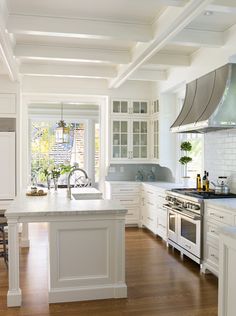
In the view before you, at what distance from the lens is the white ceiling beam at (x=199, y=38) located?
392cm

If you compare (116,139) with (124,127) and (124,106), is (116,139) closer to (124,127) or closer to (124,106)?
(124,127)

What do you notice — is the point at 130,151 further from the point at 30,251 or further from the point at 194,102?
the point at 30,251

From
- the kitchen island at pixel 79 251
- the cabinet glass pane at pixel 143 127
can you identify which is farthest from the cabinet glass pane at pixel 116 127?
the kitchen island at pixel 79 251

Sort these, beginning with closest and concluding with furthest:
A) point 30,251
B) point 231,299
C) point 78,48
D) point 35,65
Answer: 1. point 231,299
2. point 78,48
3. point 30,251
4. point 35,65

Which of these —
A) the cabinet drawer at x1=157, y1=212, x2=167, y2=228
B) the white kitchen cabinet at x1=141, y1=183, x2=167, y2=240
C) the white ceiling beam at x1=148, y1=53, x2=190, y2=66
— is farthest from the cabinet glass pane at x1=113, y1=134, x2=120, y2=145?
the white ceiling beam at x1=148, y1=53, x2=190, y2=66

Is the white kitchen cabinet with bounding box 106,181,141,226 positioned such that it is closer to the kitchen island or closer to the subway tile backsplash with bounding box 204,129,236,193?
the subway tile backsplash with bounding box 204,129,236,193

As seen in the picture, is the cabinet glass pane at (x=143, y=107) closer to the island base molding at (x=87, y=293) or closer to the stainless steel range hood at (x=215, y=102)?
the stainless steel range hood at (x=215, y=102)

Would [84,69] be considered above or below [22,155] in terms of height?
above

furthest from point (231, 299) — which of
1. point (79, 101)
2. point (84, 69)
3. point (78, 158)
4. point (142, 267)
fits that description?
point (78, 158)

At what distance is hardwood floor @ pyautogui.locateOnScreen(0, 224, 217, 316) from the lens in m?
3.05

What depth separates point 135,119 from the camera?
684 centimetres

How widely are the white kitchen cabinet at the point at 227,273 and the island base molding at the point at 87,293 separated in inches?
50.6

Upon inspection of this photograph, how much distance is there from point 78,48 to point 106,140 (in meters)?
2.58

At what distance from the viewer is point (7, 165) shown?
19.7 feet
